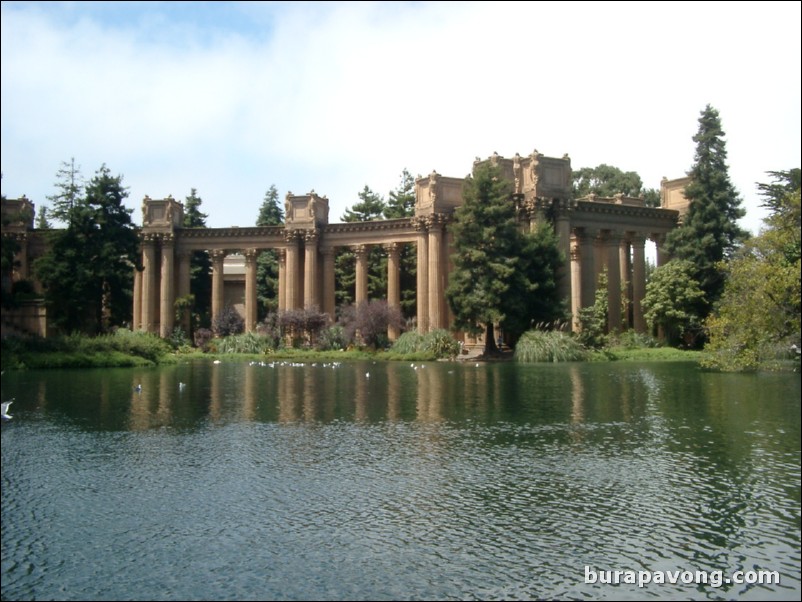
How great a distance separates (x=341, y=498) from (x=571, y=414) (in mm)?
8676

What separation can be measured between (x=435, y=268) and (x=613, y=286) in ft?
41.4

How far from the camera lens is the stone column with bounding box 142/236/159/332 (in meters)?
55.6

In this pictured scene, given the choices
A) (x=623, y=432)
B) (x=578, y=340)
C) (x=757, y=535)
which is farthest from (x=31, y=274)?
(x=757, y=535)

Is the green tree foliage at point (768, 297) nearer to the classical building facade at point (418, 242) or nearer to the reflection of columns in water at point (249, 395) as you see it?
the reflection of columns in water at point (249, 395)

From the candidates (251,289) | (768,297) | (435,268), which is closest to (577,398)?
(768,297)

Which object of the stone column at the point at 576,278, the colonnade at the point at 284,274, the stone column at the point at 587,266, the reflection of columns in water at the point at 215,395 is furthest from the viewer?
the colonnade at the point at 284,274

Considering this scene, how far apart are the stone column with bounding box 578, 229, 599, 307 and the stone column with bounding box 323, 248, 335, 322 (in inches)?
697

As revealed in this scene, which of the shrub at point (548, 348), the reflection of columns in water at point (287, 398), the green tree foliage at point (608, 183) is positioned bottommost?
the reflection of columns in water at point (287, 398)

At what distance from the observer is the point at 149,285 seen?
5594cm

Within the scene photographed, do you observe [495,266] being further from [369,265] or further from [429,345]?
[369,265]

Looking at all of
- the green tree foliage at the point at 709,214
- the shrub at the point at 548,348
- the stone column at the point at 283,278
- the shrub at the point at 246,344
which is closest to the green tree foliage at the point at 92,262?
the shrub at the point at 246,344

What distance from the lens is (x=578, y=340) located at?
42.9 meters

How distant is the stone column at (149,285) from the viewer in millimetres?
55625

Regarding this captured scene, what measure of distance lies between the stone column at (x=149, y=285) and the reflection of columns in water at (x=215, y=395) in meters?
23.4
